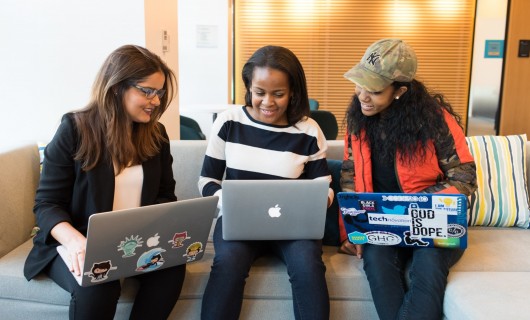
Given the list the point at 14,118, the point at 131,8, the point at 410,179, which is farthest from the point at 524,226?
Answer: the point at 14,118

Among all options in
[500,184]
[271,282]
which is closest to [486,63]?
[500,184]

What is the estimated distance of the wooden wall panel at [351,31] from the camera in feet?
19.0

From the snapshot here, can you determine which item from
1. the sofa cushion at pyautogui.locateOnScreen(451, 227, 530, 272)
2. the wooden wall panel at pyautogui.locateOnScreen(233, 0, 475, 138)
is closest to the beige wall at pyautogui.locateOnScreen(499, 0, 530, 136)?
the wooden wall panel at pyautogui.locateOnScreen(233, 0, 475, 138)

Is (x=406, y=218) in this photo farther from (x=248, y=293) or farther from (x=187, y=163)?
(x=187, y=163)

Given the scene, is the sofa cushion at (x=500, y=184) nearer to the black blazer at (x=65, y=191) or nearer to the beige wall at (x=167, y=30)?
the black blazer at (x=65, y=191)

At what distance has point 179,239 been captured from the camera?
155cm

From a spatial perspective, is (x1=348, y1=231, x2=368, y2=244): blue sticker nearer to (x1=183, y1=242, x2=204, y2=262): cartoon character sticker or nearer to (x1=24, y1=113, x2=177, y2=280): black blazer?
(x1=183, y1=242, x2=204, y2=262): cartoon character sticker

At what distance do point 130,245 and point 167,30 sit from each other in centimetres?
173

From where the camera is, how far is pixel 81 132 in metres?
1.66

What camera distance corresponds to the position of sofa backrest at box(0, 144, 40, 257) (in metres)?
1.87

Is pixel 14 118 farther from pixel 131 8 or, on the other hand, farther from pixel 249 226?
pixel 249 226

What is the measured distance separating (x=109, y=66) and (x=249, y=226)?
26.5 inches

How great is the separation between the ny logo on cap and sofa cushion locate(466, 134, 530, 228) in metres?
0.71

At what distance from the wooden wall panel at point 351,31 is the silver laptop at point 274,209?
4.36 meters
